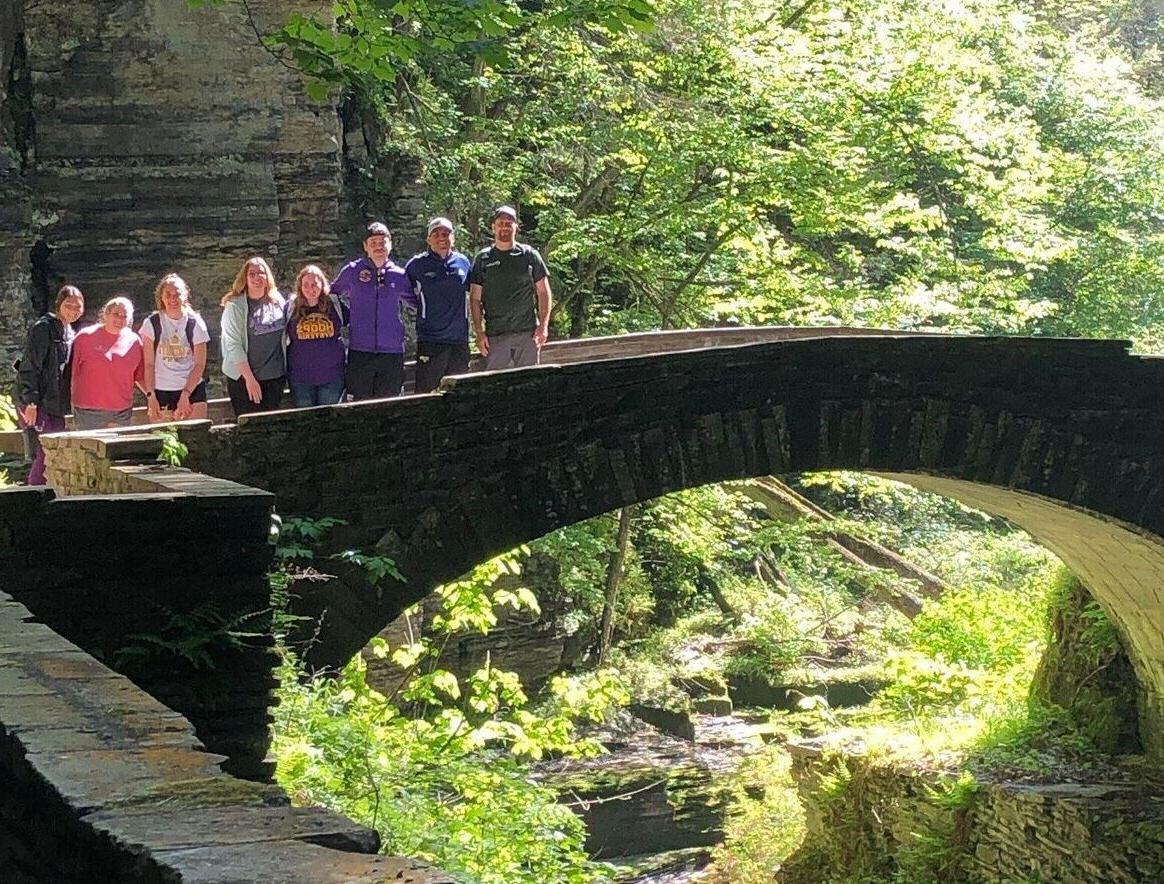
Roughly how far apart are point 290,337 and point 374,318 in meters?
0.48

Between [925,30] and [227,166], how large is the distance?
26.3 feet

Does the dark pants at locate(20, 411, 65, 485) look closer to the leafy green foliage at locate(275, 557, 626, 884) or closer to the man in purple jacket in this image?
the man in purple jacket

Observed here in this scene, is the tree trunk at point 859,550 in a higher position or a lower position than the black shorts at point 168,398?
lower

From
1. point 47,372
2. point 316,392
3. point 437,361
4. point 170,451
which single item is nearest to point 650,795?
point 437,361

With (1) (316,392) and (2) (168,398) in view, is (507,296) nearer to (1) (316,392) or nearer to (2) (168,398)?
(1) (316,392)

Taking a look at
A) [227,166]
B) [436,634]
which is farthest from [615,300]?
[227,166]

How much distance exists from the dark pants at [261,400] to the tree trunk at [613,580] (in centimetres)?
824

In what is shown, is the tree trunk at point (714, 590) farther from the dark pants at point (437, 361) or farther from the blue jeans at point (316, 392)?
the blue jeans at point (316, 392)

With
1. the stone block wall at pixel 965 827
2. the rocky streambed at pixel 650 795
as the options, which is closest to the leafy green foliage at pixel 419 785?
the stone block wall at pixel 965 827

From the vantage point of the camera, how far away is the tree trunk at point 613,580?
1653cm

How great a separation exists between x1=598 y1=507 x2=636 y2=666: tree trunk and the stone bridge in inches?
225

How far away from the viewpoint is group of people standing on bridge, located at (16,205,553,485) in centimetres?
830

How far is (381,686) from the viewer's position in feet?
45.9

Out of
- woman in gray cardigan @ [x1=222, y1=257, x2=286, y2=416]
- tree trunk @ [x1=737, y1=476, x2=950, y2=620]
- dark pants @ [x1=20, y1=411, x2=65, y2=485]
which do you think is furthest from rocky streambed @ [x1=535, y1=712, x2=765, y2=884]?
woman in gray cardigan @ [x1=222, y1=257, x2=286, y2=416]
